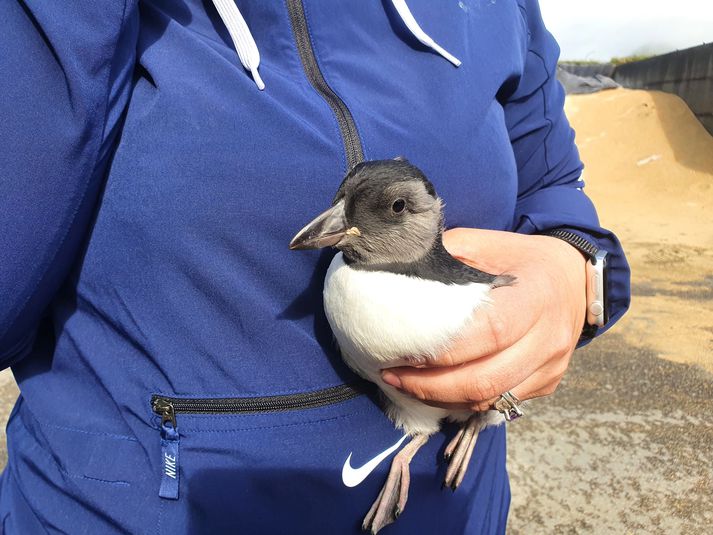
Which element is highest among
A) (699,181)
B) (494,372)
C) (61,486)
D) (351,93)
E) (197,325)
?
(351,93)

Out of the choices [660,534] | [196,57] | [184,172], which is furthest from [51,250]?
[660,534]

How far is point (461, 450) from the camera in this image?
3.91ft

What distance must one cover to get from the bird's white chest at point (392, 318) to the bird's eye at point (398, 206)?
0.18 meters

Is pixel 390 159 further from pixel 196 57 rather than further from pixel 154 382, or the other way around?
Result: pixel 154 382

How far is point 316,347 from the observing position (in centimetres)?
104

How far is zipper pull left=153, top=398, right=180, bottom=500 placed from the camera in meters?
0.93

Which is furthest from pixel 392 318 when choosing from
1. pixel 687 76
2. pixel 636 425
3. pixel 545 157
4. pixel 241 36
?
pixel 687 76

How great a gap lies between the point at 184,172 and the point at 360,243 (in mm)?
392

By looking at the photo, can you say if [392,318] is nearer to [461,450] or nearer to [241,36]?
[461,450]

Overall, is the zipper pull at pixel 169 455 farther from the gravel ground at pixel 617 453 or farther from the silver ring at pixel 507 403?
the gravel ground at pixel 617 453

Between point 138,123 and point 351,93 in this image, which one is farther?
point 351,93

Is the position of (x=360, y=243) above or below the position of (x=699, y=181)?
above

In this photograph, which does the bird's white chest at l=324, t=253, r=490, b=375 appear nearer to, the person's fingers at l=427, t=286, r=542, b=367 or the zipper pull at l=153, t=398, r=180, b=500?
the person's fingers at l=427, t=286, r=542, b=367

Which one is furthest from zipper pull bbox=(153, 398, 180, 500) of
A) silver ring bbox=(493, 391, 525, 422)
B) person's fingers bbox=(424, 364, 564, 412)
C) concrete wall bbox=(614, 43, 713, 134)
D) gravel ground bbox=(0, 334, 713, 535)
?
concrete wall bbox=(614, 43, 713, 134)
